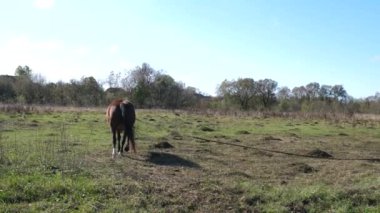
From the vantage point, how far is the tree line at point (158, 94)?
239 ft

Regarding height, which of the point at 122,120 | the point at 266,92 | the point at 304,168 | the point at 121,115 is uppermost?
the point at 266,92

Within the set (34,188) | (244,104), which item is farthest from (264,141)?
(244,104)

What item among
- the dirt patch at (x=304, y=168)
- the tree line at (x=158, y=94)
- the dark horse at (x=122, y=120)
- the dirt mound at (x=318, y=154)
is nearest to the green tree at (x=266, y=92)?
the tree line at (x=158, y=94)

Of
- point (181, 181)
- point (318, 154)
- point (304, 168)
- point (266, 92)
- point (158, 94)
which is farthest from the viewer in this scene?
point (266, 92)

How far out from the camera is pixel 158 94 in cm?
7925

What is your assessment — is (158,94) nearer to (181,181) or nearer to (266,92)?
(266,92)

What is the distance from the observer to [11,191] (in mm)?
8602

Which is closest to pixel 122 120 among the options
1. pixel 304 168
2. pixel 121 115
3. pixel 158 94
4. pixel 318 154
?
pixel 121 115

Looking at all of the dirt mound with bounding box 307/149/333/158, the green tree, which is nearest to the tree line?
the green tree

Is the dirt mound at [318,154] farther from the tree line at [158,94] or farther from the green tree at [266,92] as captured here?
the green tree at [266,92]

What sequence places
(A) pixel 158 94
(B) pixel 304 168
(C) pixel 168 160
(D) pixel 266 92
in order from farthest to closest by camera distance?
(D) pixel 266 92 → (A) pixel 158 94 → (C) pixel 168 160 → (B) pixel 304 168

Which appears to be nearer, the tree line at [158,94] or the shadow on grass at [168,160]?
the shadow on grass at [168,160]

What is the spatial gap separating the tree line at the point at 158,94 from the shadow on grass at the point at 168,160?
53.4 meters

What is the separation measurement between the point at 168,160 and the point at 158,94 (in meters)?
65.7
